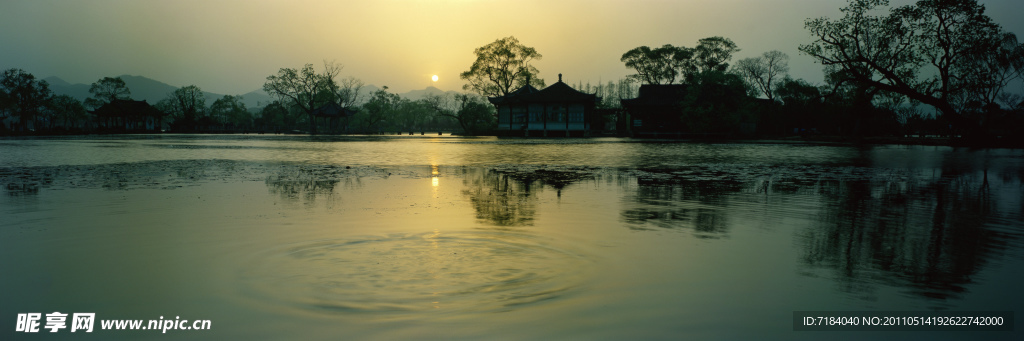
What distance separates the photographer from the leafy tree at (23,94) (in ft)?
255

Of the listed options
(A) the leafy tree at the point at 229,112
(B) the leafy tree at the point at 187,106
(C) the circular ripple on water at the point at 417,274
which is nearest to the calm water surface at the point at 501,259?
(C) the circular ripple on water at the point at 417,274

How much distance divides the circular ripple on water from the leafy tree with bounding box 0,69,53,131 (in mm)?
95600

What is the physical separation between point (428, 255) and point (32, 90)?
9707cm

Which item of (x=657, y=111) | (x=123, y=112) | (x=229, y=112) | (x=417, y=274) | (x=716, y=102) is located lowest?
(x=417, y=274)

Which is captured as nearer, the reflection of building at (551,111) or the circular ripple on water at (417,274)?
the circular ripple on water at (417,274)

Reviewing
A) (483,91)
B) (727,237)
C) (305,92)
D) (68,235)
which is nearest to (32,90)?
(305,92)

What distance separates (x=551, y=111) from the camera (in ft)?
228

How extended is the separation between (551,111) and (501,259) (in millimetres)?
64257

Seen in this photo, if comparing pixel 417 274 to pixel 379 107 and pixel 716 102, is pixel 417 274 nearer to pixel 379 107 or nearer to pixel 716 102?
pixel 716 102

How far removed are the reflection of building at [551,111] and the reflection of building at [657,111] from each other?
5.30 meters

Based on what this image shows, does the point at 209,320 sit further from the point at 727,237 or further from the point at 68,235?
the point at 727,237

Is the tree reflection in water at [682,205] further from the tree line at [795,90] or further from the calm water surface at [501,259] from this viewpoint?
the tree line at [795,90]

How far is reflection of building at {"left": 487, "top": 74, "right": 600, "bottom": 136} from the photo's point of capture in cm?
6812

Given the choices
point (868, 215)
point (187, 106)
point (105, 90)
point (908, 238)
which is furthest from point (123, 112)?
point (908, 238)
